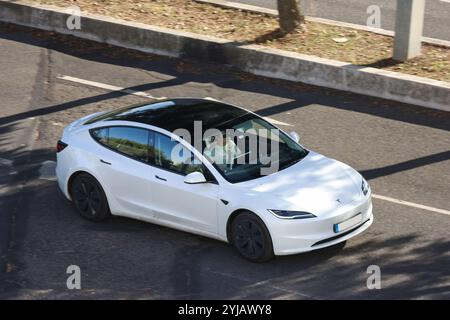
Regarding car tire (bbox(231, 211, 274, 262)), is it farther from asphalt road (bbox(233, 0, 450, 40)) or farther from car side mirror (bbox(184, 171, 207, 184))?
asphalt road (bbox(233, 0, 450, 40))

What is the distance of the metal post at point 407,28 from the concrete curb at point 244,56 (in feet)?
2.43

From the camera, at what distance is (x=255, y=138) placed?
12016mm

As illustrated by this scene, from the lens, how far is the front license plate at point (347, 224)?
1114cm

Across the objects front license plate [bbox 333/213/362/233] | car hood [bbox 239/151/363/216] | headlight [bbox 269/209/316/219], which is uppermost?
car hood [bbox 239/151/363/216]

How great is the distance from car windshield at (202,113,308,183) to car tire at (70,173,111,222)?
165 centimetres

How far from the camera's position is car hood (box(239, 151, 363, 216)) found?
11.1m

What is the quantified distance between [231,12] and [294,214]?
9542mm

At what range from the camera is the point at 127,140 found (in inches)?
489

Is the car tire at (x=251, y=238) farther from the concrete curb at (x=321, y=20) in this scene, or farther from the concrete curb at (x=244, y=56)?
the concrete curb at (x=321, y=20)

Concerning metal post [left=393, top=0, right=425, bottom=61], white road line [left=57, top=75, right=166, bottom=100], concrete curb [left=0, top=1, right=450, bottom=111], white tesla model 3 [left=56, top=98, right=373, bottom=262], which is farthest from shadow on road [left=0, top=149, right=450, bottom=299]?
metal post [left=393, top=0, right=425, bottom=61]

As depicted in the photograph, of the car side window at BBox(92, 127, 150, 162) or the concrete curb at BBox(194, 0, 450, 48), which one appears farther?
the concrete curb at BBox(194, 0, 450, 48)

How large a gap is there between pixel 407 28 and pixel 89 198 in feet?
23.2

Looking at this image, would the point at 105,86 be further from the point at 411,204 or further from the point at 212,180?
the point at 411,204

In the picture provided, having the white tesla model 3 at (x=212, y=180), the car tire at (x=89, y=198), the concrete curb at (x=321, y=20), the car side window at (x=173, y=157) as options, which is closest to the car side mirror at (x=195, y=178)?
the white tesla model 3 at (x=212, y=180)
